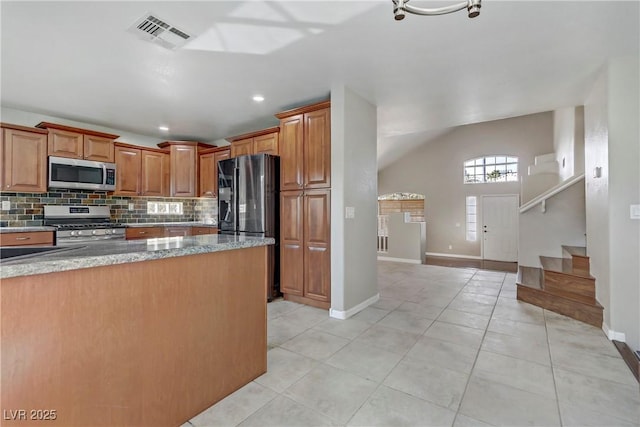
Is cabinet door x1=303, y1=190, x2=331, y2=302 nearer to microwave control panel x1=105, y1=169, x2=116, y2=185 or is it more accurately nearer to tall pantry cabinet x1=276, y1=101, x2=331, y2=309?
tall pantry cabinet x1=276, y1=101, x2=331, y2=309

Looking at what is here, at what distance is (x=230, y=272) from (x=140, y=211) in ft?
13.8

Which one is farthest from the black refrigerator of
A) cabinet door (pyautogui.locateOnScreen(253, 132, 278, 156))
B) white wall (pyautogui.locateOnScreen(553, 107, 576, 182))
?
white wall (pyautogui.locateOnScreen(553, 107, 576, 182))

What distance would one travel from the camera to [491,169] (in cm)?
873

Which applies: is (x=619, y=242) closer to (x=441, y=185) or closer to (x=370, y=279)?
(x=370, y=279)

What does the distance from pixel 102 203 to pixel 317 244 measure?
11.9 feet

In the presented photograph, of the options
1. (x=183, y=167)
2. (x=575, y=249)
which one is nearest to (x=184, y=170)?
(x=183, y=167)

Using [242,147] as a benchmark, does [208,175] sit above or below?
below

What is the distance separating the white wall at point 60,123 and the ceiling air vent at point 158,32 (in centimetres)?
299

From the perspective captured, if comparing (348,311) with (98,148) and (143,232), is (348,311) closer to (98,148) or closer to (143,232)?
(143,232)

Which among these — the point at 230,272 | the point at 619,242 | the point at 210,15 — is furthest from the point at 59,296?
the point at 619,242

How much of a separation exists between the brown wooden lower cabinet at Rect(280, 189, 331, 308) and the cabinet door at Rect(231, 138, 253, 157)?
0.98 meters

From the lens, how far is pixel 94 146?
4254mm

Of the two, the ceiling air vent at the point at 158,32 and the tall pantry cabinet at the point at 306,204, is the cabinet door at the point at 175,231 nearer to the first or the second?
the tall pantry cabinet at the point at 306,204

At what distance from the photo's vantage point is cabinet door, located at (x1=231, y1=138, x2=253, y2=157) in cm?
425
